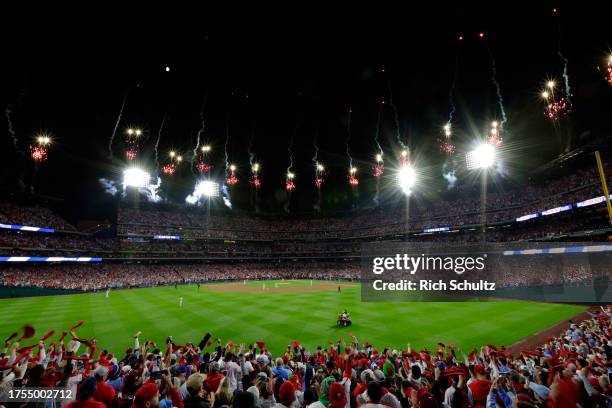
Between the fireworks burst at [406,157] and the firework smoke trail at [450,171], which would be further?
the firework smoke trail at [450,171]

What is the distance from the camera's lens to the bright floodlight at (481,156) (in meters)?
50.0

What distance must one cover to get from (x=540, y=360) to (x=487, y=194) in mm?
56664

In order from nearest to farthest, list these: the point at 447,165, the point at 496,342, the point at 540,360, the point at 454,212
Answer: the point at 540,360
the point at 496,342
the point at 454,212
the point at 447,165

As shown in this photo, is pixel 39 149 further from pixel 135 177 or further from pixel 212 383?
pixel 212 383

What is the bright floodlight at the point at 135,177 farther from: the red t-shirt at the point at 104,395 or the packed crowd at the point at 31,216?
the red t-shirt at the point at 104,395

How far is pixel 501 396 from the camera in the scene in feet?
15.0

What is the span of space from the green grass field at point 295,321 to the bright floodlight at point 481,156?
29.8 metres

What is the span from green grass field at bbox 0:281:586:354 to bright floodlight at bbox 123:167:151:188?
1519 inches

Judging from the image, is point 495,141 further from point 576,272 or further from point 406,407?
point 406,407

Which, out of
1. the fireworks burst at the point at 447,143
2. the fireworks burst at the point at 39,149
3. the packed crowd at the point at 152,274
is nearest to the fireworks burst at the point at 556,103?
the fireworks burst at the point at 447,143

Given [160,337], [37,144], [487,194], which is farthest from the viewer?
[487,194]

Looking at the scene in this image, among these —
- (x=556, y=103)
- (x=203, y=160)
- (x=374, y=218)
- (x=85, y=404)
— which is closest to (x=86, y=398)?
(x=85, y=404)

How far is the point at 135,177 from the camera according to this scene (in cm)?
6500

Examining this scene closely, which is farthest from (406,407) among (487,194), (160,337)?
(487,194)
